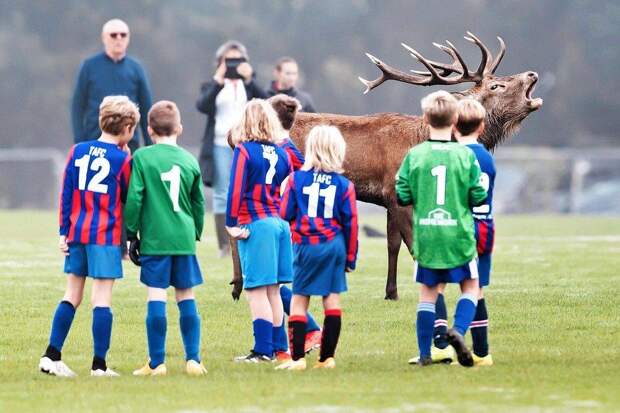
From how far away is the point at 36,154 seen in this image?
3878 centimetres

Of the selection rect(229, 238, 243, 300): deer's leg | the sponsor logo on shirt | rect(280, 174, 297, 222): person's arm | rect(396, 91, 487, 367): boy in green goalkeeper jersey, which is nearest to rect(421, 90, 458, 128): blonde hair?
rect(396, 91, 487, 367): boy in green goalkeeper jersey

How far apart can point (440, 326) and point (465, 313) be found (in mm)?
610

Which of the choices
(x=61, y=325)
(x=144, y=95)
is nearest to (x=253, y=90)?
(x=144, y=95)

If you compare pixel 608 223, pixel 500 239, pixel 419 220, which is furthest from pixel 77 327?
pixel 608 223

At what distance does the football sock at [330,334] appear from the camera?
29.7 ft

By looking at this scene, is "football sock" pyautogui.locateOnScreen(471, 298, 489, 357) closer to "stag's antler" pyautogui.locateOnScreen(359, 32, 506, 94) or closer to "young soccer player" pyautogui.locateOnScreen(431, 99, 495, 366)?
"young soccer player" pyautogui.locateOnScreen(431, 99, 495, 366)

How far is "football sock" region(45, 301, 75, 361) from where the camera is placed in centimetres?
894

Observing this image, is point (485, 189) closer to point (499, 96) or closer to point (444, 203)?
point (444, 203)

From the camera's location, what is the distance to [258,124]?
30.8 ft

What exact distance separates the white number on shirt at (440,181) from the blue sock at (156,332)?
1.59 metres

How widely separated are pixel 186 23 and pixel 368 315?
3978cm

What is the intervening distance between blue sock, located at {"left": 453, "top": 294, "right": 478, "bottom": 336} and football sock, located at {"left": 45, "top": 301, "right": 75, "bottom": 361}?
2069 millimetres

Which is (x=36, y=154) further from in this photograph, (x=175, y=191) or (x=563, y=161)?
(x=175, y=191)

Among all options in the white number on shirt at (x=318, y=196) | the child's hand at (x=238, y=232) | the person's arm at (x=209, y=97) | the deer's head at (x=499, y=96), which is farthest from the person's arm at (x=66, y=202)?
the person's arm at (x=209, y=97)
